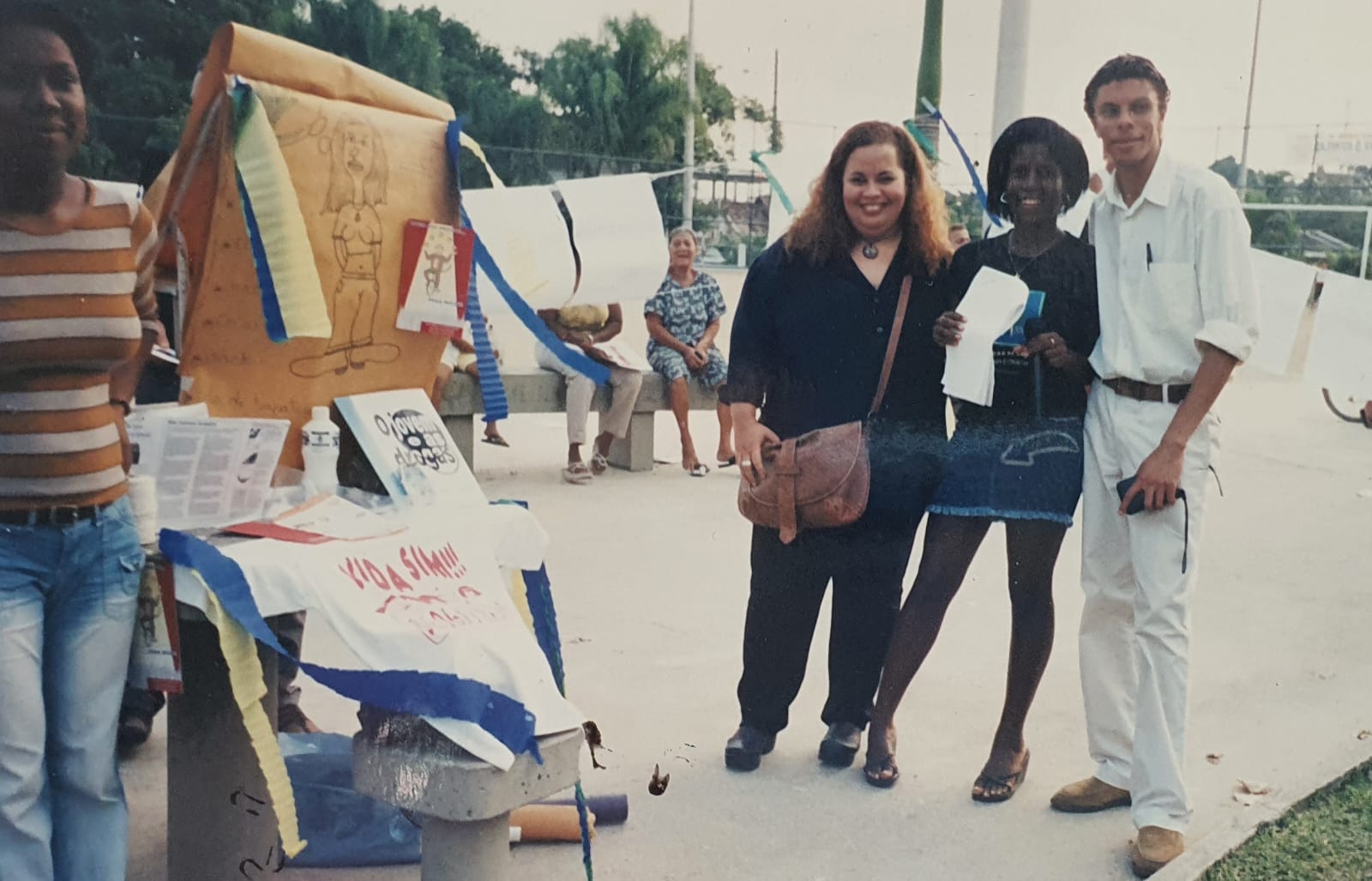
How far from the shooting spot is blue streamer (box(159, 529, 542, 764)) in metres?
2.23

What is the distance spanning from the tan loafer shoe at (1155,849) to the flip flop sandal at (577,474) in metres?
5.07

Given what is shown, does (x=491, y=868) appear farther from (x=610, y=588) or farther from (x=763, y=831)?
(x=610, y=588)

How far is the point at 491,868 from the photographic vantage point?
2.40 metres

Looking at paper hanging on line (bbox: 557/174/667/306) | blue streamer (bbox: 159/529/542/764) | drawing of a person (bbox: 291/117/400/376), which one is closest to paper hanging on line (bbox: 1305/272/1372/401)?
paper hanging on line (bbox: 557/174/667/306)

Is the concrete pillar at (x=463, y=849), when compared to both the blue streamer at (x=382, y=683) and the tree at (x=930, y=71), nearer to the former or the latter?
the blue streamer at (x=382, y=683)

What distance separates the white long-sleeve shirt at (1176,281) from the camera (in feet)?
9.96

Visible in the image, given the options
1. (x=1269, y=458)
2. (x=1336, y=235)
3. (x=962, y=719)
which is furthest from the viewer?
(x=1269, y=458)

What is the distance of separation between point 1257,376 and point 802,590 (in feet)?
38.8

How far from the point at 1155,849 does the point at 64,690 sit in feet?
8.26

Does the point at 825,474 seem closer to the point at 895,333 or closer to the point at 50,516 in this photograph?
the point at 895,333

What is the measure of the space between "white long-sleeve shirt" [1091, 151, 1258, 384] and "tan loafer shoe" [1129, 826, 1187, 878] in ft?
3.74

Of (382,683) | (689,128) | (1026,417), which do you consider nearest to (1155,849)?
(1026,417)

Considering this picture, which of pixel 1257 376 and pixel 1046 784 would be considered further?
pixel 1257 376

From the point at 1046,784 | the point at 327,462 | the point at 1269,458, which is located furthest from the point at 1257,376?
the point at 327,462
